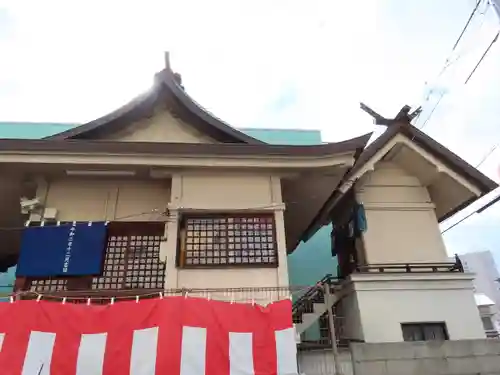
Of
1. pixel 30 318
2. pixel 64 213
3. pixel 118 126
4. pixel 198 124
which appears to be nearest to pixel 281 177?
pixel 198 124

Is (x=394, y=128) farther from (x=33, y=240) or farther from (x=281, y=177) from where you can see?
(x=33, y=240)

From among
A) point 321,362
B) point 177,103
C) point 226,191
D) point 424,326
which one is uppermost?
point 177,103

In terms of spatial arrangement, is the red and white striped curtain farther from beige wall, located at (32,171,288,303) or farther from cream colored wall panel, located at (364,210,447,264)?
cream colored wall panel, located at (364,210,447,264)

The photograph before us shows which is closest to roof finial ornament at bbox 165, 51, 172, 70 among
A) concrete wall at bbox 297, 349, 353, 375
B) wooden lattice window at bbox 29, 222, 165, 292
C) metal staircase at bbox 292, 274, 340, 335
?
wooden lattice window at bbox 29, 222, 165, 292

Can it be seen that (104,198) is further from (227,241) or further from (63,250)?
(227,241)

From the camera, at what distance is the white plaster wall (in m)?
10.5

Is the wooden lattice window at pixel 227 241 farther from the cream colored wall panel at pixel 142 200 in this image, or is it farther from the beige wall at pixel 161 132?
the beige wall at pixel 161 132

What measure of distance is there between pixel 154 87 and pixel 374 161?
7.17m

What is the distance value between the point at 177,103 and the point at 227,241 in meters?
4.73

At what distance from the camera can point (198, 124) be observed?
1192cm

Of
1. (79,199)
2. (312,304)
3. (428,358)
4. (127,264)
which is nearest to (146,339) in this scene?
(127,264)

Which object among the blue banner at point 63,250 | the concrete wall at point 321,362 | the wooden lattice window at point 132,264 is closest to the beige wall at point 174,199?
the wooden lattice window at point 132,264

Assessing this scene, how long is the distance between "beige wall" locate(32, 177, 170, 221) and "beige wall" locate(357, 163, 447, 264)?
6435 mm

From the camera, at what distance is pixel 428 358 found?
28.4 ft
